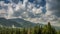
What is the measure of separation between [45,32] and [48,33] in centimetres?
176

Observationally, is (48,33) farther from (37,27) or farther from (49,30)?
(37,27)

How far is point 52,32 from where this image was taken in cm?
9606

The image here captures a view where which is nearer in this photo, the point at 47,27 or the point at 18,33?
the point at 47,27

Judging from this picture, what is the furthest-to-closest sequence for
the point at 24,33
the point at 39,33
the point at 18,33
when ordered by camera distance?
the point at 18,33
the point at 24,33
the point at 39,33

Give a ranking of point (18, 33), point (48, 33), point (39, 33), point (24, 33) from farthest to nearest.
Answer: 1. point (18, 33)
2. point (24, 33)
3. point (39, 33)
4. point (48, 33)

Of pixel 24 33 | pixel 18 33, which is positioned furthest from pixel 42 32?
pixel 18 33

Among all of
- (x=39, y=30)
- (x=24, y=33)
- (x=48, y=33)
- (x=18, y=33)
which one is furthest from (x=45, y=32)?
(x=18, y=33)

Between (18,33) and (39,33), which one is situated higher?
(39,33)

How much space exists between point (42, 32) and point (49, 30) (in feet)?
16.9

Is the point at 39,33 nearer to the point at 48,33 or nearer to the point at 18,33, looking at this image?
the point at 48,33

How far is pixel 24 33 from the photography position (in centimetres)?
16038

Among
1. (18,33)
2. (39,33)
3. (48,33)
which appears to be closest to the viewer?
(48,33)

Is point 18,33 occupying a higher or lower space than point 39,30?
lower

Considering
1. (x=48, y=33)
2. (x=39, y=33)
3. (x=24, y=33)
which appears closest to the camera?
(x=48, y=33)
